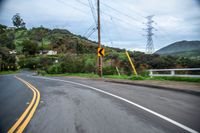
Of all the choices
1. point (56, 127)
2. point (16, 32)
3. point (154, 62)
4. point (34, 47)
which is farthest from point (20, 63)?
point (56, 127)

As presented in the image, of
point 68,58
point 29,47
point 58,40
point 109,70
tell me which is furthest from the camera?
point 29,47

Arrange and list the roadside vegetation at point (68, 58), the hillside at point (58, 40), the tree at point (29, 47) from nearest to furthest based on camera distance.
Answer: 1. the roadside vegetation at point (68, 58)
2. the hillside at point (58, 40)
3. the tree at point (29, 47)

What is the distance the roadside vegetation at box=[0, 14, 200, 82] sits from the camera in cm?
2606

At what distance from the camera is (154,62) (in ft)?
90.6

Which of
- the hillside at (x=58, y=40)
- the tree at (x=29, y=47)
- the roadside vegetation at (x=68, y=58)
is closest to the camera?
the roadside vegetation at (x=68, y=58)

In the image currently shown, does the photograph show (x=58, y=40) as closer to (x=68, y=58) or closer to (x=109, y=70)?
(x=68, y=58)

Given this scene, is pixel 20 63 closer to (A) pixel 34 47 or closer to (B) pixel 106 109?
(A) pixel 34 47

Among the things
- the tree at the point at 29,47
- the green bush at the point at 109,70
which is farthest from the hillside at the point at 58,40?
the green bush at the point at 109,70

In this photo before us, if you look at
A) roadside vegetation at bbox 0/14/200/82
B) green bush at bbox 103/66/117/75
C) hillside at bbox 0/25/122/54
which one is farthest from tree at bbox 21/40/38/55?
green bush at bbox 103/66/117/75

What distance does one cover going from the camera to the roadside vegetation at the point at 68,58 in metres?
26.1

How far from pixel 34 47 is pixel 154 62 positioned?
297 feet

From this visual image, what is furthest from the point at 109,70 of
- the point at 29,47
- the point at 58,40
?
the point at 29,47

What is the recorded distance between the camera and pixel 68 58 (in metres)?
35.6

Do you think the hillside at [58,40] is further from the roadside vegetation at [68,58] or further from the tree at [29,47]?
the tree at [29,47]
